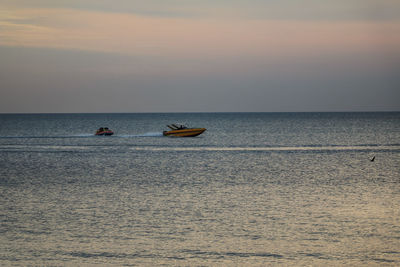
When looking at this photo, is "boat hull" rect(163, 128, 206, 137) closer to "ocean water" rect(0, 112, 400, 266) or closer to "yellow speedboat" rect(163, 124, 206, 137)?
"yellow speedboat" rect(163, 124, 206, 137)

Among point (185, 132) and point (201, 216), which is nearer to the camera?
point (201, 216)

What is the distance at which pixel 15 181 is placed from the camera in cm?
3766

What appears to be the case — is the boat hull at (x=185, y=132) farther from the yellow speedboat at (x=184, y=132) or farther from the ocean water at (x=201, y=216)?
the ocean water at (x=201, y=216)

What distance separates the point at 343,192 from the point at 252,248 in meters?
15.0

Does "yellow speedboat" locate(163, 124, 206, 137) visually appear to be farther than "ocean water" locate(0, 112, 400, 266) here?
Yes

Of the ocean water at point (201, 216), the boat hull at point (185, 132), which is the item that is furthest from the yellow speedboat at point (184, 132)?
the ocean water at point (201, 216)

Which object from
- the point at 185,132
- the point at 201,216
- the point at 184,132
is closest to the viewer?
the point at 201,216

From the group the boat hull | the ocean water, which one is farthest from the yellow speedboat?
the ocean water

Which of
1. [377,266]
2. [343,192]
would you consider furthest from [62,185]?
[377,266]

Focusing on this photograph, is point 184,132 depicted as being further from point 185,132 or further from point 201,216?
point 201,216

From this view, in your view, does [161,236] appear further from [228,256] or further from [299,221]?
[299,221]

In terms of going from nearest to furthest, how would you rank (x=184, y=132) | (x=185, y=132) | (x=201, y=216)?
(x=201, y=216) < (x=184, y=132) < (x=185, y=132)

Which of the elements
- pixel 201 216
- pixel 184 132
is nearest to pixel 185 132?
pixel 184 132

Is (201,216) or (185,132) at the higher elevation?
(185,132)
